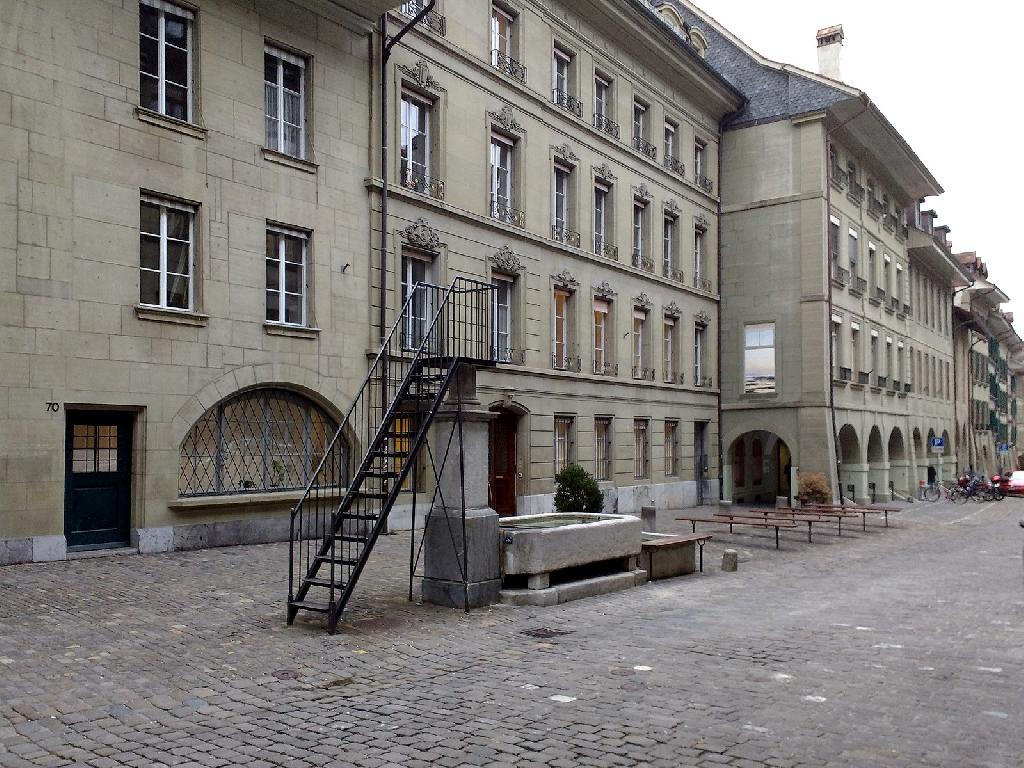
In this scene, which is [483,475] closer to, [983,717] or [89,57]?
[983,717]

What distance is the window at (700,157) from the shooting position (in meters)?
32.6

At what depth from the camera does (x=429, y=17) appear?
20.2m

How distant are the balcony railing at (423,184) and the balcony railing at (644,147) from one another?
10107 millimetres

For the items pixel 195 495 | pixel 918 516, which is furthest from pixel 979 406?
pixel 195 495

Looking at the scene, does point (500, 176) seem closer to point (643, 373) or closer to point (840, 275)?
point (643, 373)

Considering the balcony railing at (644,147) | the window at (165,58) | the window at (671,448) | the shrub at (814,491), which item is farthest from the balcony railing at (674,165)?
the window at (165,58)

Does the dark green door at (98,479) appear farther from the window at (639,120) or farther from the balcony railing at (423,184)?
the window at (639,120)

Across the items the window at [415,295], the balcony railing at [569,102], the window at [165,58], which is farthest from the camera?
the balcony railing at [569,102]

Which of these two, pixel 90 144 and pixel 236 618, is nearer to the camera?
pixel 236 618

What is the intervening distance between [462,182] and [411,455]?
12.4 meters

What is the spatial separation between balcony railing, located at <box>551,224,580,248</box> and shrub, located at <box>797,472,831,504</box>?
36.1ft

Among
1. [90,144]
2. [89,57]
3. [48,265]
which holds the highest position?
[89,57]

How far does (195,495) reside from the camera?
597 inches

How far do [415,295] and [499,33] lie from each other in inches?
313
